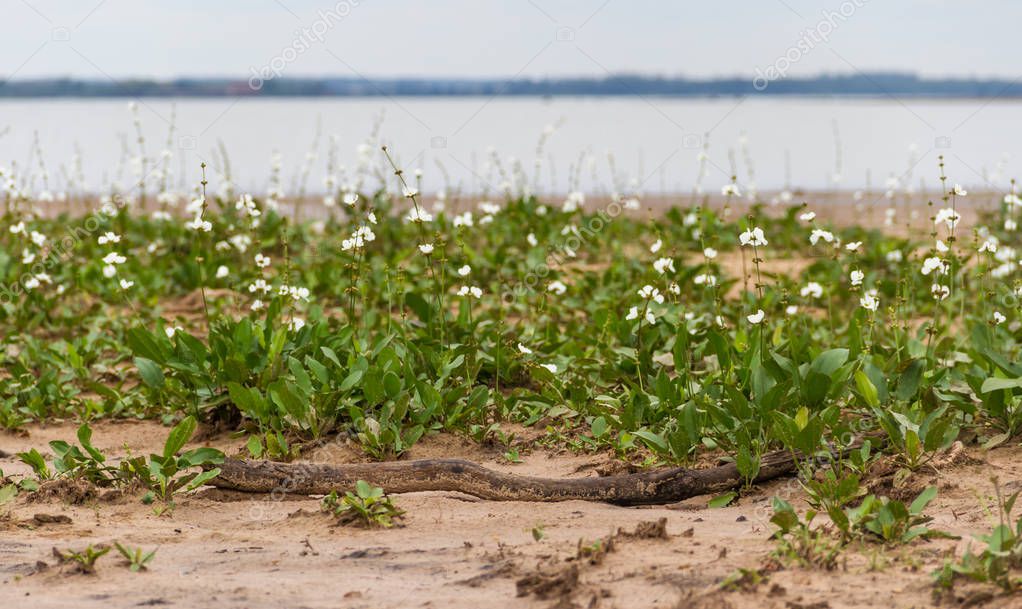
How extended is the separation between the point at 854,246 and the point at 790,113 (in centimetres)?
3773

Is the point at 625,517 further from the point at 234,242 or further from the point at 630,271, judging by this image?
the point at 234,242

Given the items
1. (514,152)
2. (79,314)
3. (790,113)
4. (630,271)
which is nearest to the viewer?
(79,314)

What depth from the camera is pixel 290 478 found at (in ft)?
14.3

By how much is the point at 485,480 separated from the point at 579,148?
19.3 m

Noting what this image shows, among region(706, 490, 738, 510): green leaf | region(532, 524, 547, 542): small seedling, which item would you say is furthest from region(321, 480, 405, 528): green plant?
region(706, 490, 738, 510): green leaf

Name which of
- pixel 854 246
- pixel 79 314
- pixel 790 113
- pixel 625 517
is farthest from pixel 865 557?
pixel 790 113

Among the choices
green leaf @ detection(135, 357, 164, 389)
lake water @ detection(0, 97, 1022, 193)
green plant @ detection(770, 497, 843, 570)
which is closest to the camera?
green plant @ detection(770, 497, 843, 570)

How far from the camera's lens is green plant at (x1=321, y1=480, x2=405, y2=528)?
390cm

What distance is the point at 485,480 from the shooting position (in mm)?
4266

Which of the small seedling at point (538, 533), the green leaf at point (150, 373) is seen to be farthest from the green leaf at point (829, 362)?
the green leaf at point (150, 373)

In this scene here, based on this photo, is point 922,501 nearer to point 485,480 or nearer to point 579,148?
point 485,480

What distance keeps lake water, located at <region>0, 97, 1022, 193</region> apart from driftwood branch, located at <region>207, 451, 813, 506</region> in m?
6.44

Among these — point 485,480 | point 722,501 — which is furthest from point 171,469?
point 722,501

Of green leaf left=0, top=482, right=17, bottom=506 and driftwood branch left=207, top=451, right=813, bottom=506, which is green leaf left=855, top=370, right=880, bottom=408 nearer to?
driftwood branch left=207, top=451, right=813, bottom=506
